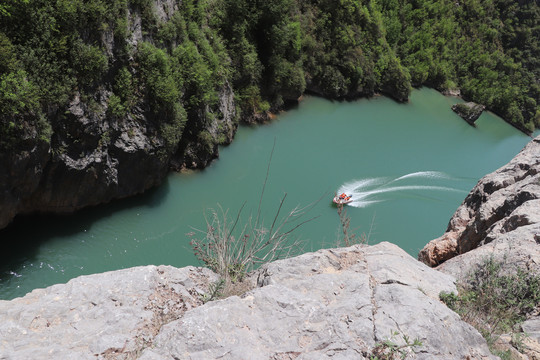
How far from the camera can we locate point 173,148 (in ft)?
52.3

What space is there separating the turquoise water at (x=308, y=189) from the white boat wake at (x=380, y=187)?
0.06m

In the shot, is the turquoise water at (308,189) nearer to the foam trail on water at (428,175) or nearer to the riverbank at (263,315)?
the foam trail on water at (428,175)

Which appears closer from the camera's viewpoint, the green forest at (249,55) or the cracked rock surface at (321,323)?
the cracked rock surface at (321,323)

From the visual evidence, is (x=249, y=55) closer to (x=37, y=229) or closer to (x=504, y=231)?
(x=37, y=229)

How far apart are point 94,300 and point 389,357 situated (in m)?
3.46

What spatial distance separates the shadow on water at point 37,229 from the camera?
39.0 feet

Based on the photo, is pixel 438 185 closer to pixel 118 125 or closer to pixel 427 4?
pixel 118 125

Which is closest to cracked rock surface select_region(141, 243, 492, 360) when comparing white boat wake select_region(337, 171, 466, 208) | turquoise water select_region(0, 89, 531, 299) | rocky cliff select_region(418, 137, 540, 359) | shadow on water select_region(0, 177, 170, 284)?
rocky cliff select_region(418, 137, 540, 359)

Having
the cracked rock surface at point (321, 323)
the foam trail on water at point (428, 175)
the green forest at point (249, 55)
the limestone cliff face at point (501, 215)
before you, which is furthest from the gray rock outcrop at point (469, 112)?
the cracked rock surface at point (321, 323)

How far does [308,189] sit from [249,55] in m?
7.44

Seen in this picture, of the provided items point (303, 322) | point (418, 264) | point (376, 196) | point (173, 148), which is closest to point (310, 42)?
point (376, 196)

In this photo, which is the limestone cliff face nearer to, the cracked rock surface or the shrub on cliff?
the shrub on cliff

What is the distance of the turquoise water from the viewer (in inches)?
501

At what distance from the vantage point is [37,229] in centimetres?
1290
